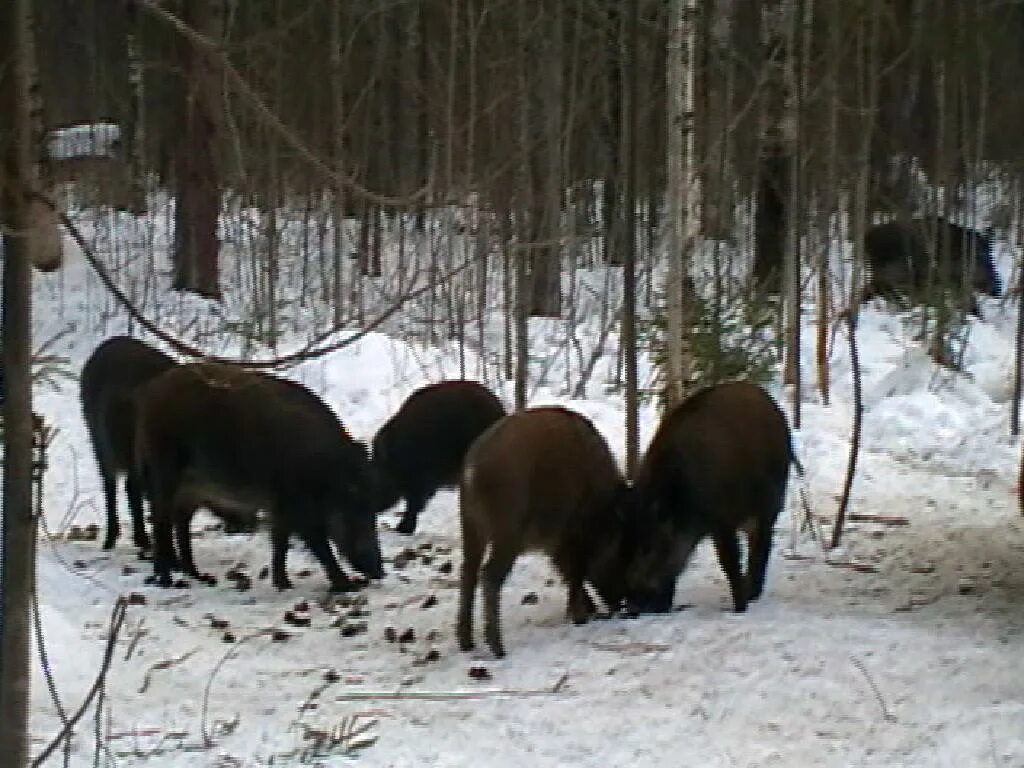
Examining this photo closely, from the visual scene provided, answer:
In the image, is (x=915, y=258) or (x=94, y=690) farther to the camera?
(x=915, y=258)

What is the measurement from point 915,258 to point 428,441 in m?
9.78

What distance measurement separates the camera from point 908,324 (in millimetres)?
16062

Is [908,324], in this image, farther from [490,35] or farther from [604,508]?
[604,508]

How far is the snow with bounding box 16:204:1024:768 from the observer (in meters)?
5.29

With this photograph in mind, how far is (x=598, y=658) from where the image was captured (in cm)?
637

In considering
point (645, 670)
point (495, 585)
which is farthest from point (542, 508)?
point (645, 670)

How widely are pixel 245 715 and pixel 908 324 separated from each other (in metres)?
11.6

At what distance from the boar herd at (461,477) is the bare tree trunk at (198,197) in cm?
751

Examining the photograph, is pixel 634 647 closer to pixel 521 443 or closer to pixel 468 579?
pixel 468 579

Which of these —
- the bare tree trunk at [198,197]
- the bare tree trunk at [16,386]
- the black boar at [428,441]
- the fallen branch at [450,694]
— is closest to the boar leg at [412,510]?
the black boar at [428,441]

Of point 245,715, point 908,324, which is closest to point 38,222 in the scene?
point 245,715

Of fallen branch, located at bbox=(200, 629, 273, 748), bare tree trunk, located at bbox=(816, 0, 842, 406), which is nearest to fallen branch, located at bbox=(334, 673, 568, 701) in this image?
fallen branch, located at bbox=(200, 629, 273, 748)

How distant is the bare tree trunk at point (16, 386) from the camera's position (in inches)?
155

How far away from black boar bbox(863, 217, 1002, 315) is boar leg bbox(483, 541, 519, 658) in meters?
9.90
